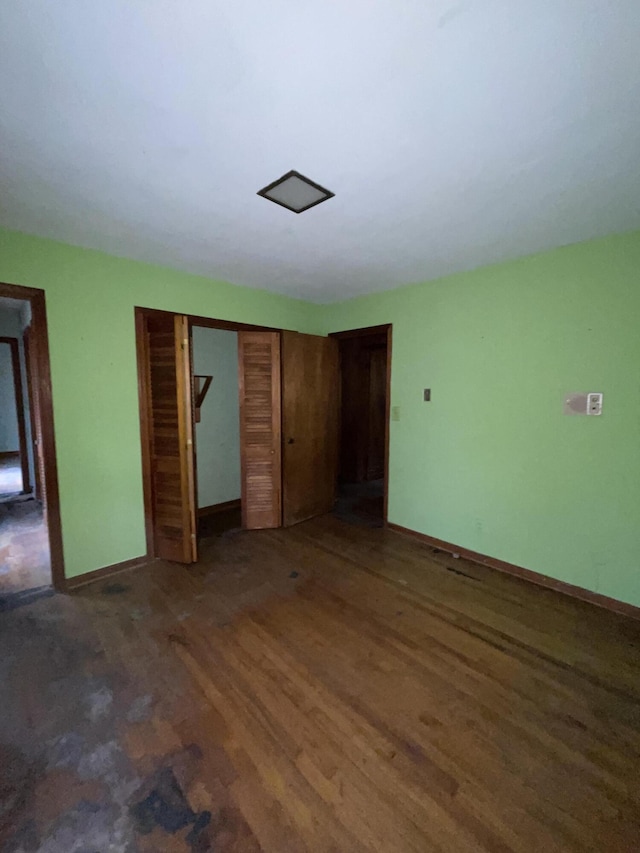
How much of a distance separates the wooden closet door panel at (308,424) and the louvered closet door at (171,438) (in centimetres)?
107

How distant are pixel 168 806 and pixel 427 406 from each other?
9.73 feet

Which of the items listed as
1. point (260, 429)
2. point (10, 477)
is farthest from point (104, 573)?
point (10, 477)

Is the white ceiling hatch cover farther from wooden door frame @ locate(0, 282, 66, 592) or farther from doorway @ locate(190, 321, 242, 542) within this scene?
doorway @ locate(190, 321, 242, 542)

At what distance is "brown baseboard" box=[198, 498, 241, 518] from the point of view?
407cm

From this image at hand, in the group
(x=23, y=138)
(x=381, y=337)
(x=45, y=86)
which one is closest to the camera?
(x=45, y=86)

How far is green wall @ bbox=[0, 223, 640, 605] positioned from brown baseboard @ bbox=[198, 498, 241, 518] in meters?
1.16

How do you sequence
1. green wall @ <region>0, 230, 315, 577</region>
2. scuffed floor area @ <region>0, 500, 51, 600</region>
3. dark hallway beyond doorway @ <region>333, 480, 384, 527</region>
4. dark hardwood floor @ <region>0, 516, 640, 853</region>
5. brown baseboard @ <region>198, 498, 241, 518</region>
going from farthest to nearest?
brown baseboard @ <region>198, 498, 241, 518</region> → dark hallway beyond doorway @ <region>333, 480, 384, 527</region> → scuffed floor area @ <region>0, 500, 51, 600</region> → green wall @ <region>0, 230, 315, 577</region> → dark hardwood floor @ <region>0, 516, 640, 853</region>

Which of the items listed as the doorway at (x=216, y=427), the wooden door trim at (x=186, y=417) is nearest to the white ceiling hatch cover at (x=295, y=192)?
the wooden door trim at (x=186, y=417)

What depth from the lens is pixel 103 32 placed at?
3.17ft

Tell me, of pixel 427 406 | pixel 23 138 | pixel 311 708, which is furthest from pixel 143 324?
pixel 311 708

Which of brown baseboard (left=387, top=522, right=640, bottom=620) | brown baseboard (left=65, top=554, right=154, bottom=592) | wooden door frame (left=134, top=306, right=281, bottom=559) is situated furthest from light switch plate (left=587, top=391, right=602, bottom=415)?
brown baseboard (left=65, top=554, right=154, bottom=592)

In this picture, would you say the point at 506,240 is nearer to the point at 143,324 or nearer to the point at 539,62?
the point at 539,62

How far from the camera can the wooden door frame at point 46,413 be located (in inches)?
91.6

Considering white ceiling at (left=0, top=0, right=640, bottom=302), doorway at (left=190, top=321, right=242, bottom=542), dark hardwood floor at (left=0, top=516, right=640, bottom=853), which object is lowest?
dark hardwood floor at (left=0, top=516, right=640, bottom=853)
